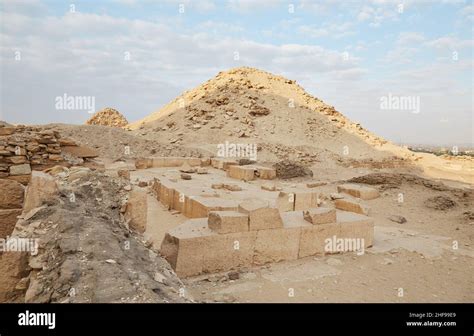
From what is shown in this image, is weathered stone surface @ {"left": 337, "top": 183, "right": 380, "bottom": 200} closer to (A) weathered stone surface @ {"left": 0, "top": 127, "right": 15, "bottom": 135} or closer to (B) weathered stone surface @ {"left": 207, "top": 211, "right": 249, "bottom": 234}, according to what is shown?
(B) weathered stone surface @ {"left": 207, "top": 211, "right": 249, "bottom": 234}

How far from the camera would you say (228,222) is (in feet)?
17.4

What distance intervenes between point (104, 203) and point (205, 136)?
21968mm

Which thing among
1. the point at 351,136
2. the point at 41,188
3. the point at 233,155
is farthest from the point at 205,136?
the point at 41,188

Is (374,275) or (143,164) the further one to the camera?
→ (143,164)

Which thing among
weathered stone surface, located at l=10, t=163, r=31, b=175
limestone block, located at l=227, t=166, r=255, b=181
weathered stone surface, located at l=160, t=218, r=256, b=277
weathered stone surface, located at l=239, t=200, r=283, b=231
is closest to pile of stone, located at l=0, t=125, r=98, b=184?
weathered stone surface, located at l=10, t=163, r=31, b=175

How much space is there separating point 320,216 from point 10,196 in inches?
182

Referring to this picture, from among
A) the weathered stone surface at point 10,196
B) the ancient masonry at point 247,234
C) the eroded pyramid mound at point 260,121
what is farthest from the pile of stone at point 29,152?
the eroded pyramid mound at point 260,121

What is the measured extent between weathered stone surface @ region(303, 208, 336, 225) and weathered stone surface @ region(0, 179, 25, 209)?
4358 millimetres

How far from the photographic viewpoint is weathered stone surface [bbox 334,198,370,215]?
28.9 feet

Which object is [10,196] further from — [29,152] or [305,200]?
[305,200]

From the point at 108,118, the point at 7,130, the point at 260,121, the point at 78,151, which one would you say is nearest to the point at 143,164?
the point at 78,151
